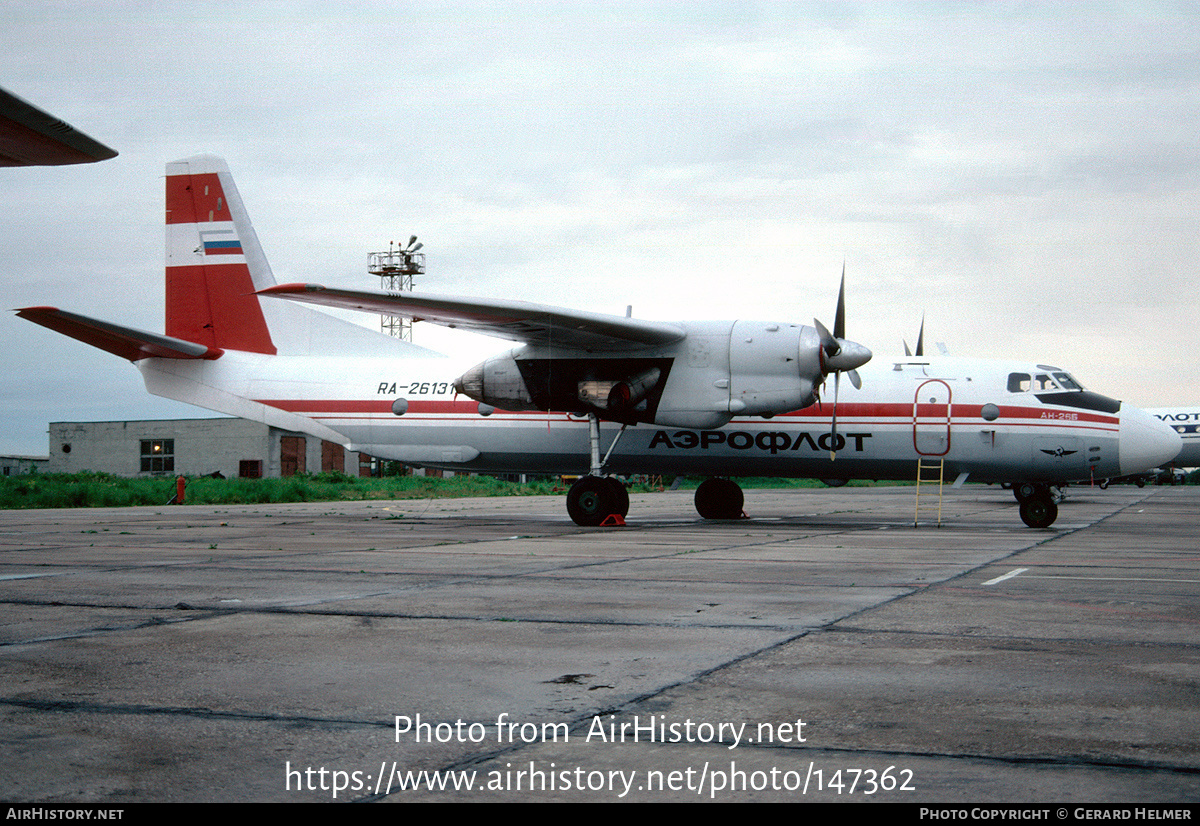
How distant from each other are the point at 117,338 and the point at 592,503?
10107 mm

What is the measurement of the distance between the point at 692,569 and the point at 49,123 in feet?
24.3

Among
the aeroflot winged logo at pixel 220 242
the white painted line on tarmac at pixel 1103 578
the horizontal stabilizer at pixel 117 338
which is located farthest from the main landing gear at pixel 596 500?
the white painted line on tarmac at pixel 1103 578

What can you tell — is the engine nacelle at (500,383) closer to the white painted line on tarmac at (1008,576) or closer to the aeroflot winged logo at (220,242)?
the aeroflot winged logo at (220,242)

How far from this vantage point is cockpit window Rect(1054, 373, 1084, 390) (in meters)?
18.5

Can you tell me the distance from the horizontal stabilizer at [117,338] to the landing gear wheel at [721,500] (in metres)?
11.0

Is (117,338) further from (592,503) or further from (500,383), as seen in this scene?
(592,503)

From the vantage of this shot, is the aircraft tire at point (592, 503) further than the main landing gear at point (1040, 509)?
Yes

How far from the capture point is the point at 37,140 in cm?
494

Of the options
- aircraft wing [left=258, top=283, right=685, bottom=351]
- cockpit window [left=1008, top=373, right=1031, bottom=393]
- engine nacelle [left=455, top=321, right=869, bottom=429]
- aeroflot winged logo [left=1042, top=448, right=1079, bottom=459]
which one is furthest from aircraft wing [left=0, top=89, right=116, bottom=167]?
aeroflot winged logo [left=1042, top=448, right=1079, bottom=459]

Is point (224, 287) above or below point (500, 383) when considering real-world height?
above

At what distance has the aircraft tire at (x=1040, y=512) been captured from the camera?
59.3ft

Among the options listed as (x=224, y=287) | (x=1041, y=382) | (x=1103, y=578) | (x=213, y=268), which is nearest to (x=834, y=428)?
(x=1041, y=382)

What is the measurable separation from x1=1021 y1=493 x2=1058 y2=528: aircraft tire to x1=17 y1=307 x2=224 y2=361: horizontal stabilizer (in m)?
16.6
